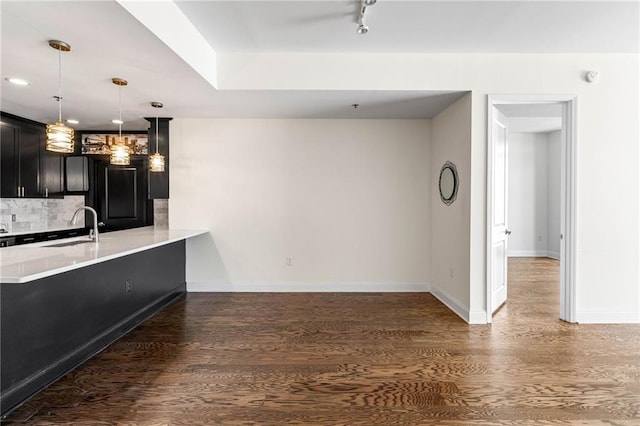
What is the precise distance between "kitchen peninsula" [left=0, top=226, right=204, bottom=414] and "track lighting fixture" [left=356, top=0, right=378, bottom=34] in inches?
106

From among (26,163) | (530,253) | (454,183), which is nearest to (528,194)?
(530,253)

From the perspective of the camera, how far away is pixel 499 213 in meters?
3.80

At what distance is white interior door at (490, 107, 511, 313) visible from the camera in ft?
11.6

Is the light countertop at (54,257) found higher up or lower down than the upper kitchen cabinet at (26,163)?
lower down

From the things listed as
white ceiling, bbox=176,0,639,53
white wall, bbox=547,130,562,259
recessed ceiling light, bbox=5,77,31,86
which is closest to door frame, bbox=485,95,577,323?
white ceiling, bbox=176,0,639,53

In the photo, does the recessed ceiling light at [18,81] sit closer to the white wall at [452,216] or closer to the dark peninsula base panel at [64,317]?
the dark peninsula base panel at [64,317]

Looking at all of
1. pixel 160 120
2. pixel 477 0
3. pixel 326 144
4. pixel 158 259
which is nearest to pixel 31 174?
pixel 160 120

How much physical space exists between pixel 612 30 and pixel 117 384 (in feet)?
16.7

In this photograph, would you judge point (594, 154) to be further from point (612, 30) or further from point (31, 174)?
point (31, 174)

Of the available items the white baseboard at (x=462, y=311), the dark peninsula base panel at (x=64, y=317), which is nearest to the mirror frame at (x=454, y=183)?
the white baseboard at (x=462, y=311)

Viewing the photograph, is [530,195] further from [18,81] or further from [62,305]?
[18,81]

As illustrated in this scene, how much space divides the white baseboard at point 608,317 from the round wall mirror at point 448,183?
5.93ft

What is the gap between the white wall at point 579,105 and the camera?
3.34 meters

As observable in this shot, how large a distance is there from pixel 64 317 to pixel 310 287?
2843mm
